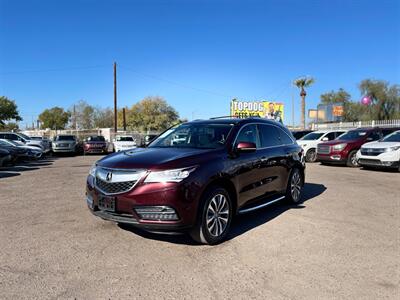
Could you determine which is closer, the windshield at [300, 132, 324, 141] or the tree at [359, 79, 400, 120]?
the windshield at [300, 132, 324, 141]

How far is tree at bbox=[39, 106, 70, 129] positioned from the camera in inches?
3659

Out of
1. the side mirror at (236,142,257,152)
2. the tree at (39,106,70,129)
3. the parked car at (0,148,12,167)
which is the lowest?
the parked car at (0,148,12,167)

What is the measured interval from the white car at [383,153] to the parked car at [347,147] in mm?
1236

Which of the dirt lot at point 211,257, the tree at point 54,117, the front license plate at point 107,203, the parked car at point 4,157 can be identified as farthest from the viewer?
the tree at point 54,117

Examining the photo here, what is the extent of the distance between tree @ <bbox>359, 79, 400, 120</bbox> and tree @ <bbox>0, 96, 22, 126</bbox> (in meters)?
57.7

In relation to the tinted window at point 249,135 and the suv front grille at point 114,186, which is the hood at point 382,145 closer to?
the tinted window at point 249,135

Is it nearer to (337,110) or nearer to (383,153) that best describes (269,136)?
(383,153)

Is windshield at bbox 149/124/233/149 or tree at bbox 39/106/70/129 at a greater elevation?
tree at bbox 39/106/70/129

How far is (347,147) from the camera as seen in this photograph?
51.6ft

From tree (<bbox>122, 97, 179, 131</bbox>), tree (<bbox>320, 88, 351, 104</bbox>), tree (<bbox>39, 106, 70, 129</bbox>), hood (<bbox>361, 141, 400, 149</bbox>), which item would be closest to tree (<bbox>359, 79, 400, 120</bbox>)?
tree (<bbox>320, 88, 351, 104</bbox>)

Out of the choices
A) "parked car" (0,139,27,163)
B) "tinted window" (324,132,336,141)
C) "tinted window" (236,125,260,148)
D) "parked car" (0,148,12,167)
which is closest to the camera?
"tinted window" (236,125,260,148)

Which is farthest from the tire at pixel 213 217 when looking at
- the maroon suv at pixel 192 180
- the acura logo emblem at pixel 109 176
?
the acura logo emblem at pixel 109 176

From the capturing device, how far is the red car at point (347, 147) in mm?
15750

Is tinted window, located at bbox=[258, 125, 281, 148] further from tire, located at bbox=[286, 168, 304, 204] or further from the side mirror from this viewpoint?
the side mirror
